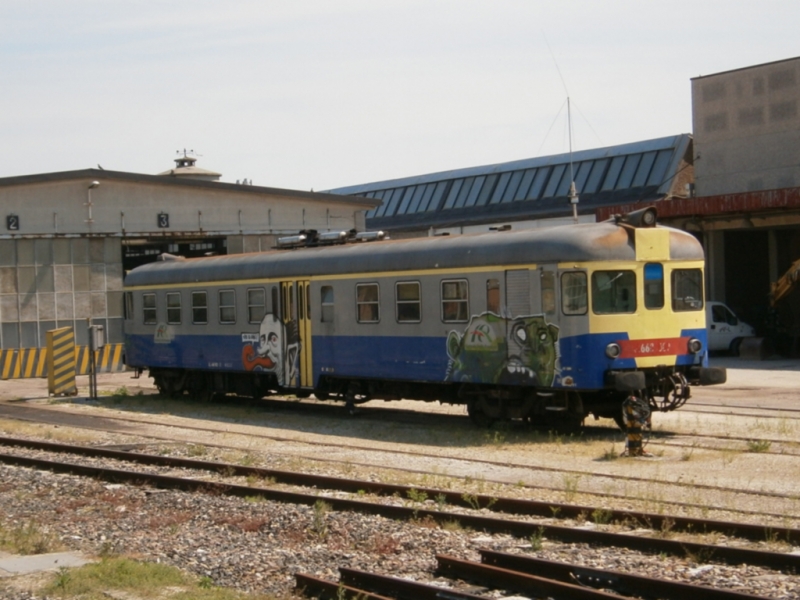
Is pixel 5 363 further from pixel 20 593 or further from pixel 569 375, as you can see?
pixel 20 593

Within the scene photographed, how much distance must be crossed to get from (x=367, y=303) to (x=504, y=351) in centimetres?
340

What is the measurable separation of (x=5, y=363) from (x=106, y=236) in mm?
5001

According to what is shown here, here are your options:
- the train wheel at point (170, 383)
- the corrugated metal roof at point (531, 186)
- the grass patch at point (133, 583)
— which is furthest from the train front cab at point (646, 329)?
the corrugated metal roof at point (531, 186)

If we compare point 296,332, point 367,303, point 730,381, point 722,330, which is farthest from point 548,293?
point 722,330

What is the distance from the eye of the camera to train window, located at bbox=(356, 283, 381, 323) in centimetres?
1912

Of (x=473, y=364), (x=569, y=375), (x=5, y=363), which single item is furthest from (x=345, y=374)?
(x=5, y=363)

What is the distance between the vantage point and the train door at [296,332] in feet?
68.4

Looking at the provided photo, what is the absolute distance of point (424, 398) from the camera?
62.1ft

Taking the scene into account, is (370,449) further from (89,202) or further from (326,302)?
(89,202)

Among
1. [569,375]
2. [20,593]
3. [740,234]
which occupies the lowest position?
[20,593]

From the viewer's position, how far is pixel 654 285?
53.9ft

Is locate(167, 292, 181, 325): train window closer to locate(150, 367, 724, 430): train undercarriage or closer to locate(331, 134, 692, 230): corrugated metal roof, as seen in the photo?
locate(150, 367, 724, 430): train undercarriage

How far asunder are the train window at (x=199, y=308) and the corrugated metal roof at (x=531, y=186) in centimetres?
2216

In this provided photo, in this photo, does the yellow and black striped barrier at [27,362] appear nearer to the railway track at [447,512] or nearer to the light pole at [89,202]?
the light pole at [89,202]
